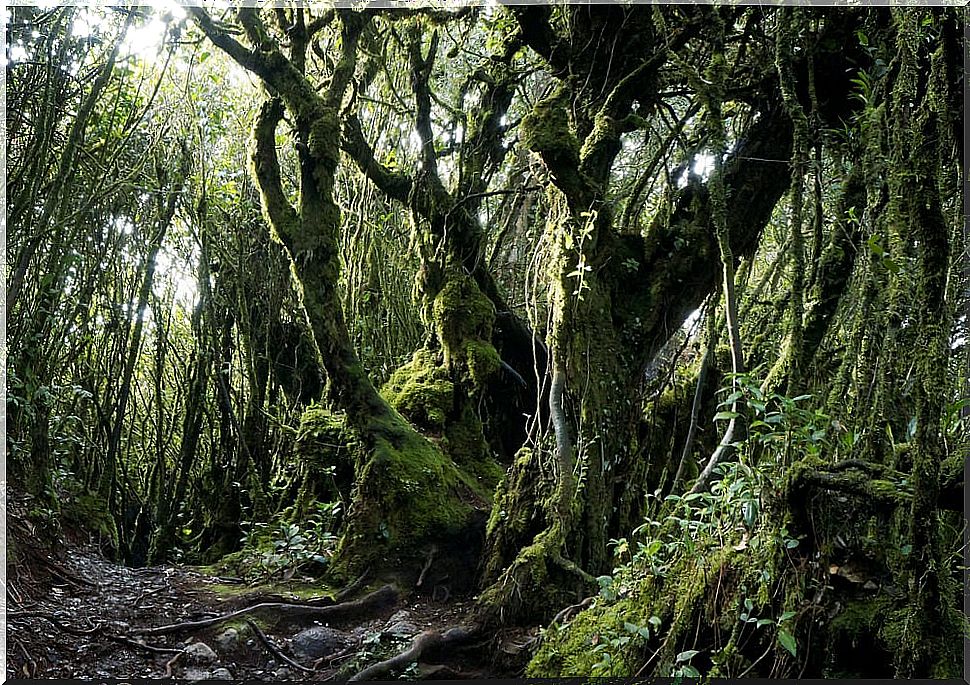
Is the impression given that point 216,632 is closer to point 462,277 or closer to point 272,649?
point 272,649

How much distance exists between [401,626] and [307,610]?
0.52 m

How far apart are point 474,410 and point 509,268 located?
166 centimetres

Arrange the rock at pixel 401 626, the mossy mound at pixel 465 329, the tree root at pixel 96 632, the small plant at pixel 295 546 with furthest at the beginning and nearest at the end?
the mossy mound at pixel 465 329 < the small plant at pixel 295 546 < the rock at pixel 401 626 < the tree root at pixel 96 632

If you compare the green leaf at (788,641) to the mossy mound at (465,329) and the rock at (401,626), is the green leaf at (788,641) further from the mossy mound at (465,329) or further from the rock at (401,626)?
the mossy mound at (465,329)

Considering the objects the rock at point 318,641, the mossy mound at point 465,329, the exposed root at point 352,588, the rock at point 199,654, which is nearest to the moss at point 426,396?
the mossy mound at point 465,329

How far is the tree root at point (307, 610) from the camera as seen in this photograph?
3963 millimetres

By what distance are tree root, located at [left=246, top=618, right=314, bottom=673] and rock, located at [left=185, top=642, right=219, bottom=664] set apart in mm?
233

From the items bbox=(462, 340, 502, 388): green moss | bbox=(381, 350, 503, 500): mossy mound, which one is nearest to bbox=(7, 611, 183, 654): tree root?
bbox=(381, 350, 503, 500): mossy mound

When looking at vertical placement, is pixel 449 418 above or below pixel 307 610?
above

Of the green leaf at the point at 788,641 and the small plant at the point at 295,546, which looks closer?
the green leaf at the point at 788,641

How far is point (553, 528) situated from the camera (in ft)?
13.1

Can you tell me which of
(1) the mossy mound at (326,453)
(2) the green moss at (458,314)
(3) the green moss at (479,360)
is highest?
(2) the green moss at (458,314)

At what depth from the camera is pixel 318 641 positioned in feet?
13.4

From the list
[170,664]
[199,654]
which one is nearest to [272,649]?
[199,654]
